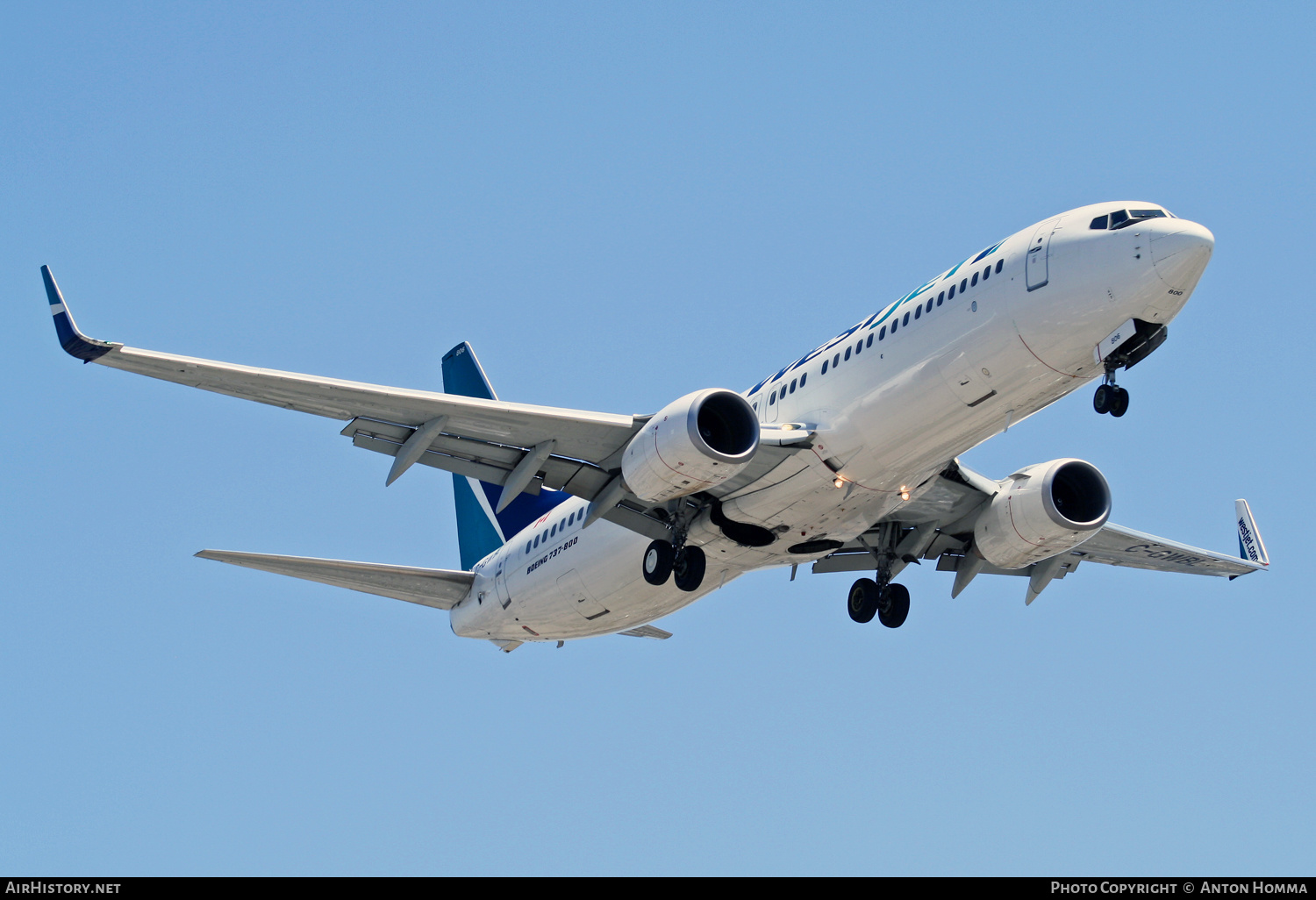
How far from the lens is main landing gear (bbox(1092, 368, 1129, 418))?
22.5 metres

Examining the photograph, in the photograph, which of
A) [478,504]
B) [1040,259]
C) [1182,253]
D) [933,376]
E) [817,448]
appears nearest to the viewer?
[1182,253]

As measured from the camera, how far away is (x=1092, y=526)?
2755 centimetres

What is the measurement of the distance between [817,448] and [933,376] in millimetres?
2533

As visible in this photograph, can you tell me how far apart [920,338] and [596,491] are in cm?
695

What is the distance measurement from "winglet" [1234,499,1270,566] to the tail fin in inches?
645

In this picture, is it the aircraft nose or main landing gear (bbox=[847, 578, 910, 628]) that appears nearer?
the aircraft nose

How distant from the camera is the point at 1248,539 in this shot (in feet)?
111

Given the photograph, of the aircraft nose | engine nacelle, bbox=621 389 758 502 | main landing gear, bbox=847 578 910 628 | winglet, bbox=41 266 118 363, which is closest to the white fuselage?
the aircraft nose

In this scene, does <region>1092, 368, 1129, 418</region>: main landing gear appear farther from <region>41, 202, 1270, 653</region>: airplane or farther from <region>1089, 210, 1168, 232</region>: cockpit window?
<region>1089, 210, 1168, 232</region>: cockpit window

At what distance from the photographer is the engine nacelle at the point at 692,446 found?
23.6 m

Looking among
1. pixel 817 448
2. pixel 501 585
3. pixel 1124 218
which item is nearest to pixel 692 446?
pixel 817 448

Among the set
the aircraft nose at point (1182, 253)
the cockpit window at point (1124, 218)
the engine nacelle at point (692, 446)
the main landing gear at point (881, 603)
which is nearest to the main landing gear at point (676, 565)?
the engine nacelle at point (692, 446)

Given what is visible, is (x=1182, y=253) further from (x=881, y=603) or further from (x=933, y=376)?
(x=881, y=603)
